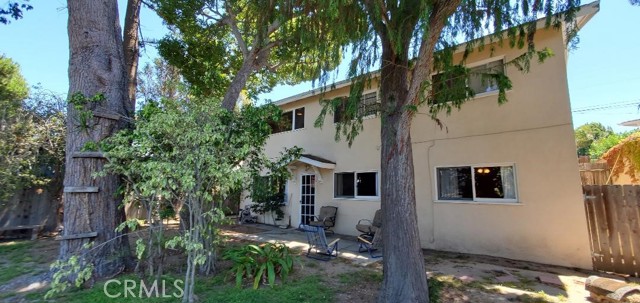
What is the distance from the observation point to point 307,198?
39.2 feet

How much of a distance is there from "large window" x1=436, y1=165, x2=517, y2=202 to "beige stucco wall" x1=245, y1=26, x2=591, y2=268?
0.19 m

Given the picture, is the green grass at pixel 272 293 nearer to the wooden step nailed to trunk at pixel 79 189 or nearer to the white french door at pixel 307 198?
the wooden step nailed to trunk at pixel 79 189

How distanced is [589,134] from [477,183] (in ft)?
162

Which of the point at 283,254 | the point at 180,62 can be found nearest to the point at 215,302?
the point at 283,254

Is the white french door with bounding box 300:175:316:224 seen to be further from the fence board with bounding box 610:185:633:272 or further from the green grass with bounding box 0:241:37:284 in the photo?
the fence board with bounding box 610:185:633:272

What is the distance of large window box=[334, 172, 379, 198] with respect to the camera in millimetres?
9906

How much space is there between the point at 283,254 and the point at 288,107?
8.31 m

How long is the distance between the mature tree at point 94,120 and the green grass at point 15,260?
1.66m

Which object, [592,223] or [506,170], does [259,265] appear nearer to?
[506,170]

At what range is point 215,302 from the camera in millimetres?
4324

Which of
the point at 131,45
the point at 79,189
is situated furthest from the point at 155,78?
the point at 79,189

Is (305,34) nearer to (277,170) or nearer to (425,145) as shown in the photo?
(277,170)

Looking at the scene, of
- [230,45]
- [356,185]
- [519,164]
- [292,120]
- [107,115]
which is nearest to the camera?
[107,115]

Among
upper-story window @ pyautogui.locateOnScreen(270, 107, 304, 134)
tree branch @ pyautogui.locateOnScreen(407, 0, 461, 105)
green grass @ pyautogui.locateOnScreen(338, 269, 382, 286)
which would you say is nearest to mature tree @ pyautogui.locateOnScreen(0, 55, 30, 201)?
upper-story window @ pyautogui.locateOnScreen(270, 107, 304, 134)
